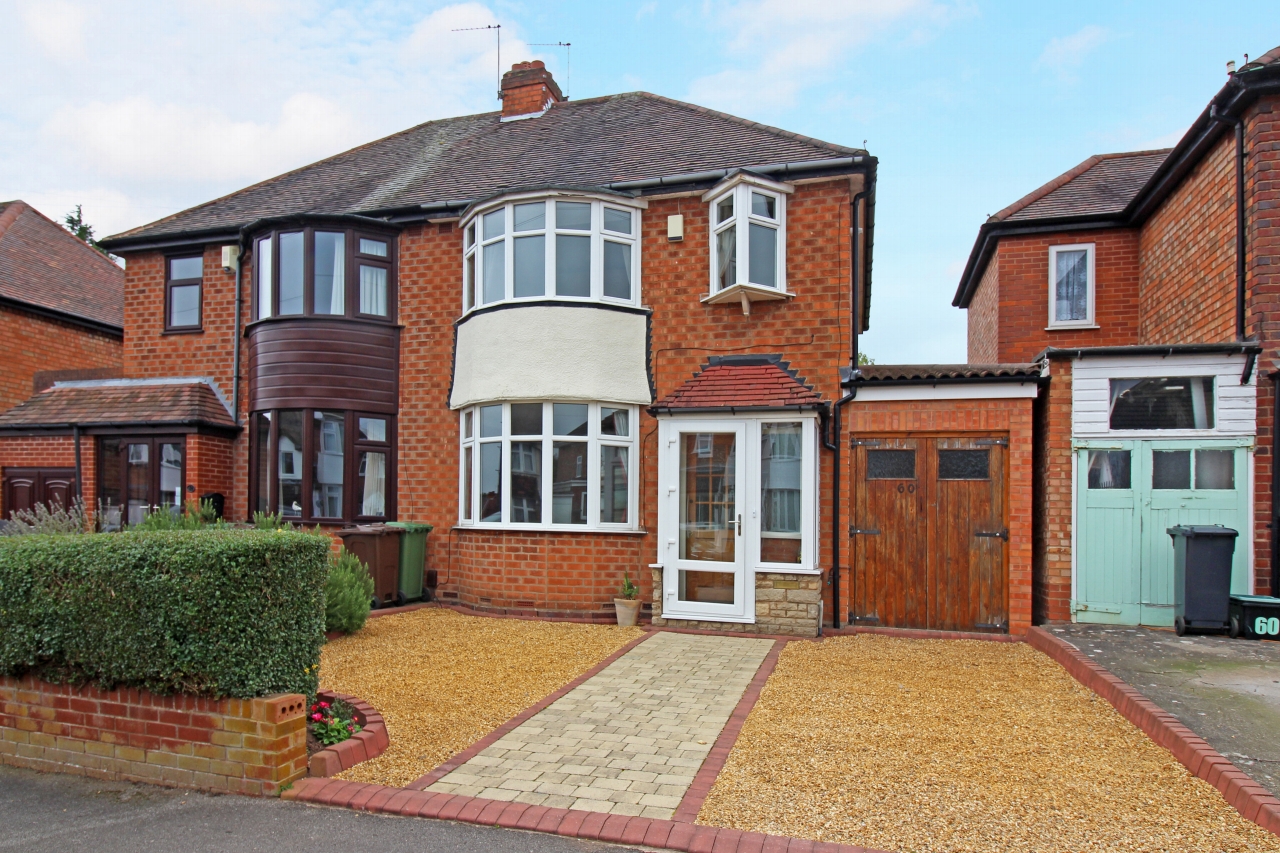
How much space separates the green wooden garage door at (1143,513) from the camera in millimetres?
8570

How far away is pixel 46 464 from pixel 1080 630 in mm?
13936

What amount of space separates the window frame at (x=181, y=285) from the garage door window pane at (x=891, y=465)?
9.97 metres

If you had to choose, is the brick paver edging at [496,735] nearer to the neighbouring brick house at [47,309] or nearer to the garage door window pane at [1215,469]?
the garage door window pane at [1215,469]

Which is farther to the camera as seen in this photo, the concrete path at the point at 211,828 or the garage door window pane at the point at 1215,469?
the garage door window pane at the point at 1215,469

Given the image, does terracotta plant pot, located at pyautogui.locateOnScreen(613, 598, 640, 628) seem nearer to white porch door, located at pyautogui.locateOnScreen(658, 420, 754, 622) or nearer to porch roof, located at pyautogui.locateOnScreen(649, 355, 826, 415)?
white porch door, located at pyautogui.locateOnScreen(658, 420, 754, 622)

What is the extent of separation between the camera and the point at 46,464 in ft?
41.4

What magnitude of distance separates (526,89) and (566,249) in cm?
576

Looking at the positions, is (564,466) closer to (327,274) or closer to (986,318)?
(327,274)

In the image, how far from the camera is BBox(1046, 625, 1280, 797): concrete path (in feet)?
16.0

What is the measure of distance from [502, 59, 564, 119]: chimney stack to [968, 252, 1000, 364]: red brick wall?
816cm

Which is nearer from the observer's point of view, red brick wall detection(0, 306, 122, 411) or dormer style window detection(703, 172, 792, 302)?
dormer style window detection(703, 172, 792, 302)

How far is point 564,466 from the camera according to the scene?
33.9ft

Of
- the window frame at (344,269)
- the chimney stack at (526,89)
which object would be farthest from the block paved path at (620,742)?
the chimney stack at (526,89)

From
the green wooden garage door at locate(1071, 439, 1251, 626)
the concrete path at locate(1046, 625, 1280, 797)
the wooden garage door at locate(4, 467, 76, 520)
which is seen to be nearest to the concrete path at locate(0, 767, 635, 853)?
the concrete path at locate(1046, 625, 1280, 797)
